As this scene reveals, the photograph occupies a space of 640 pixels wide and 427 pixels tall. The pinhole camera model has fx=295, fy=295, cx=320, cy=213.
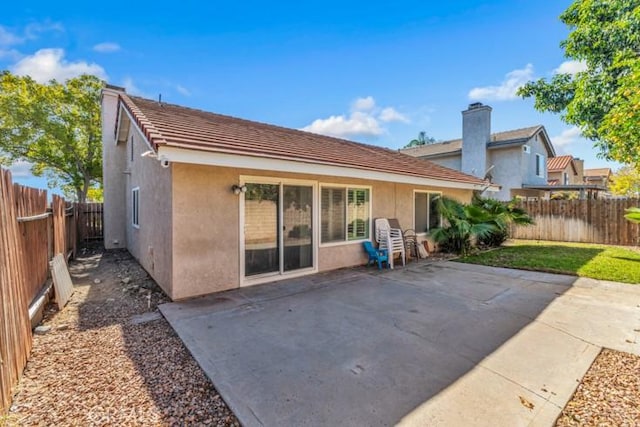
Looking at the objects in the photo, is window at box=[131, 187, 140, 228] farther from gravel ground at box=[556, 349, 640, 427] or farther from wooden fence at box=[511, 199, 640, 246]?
wooden fence at box=[511, 199, 640, 246]

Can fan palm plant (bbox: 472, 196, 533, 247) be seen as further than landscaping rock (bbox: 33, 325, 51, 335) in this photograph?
Yes

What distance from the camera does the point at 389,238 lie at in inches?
331

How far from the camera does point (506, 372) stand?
3184 millimetres

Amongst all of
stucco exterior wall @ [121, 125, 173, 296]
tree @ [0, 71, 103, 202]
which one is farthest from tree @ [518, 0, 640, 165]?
tree @ [0, 71, 103, 202]

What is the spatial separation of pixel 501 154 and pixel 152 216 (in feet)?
67.4

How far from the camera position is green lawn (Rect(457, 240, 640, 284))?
24.4 ft

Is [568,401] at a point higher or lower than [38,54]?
lower

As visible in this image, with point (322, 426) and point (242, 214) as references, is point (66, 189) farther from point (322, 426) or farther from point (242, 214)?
point (322, 426)

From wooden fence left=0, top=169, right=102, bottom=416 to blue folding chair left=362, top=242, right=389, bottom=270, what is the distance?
6949 mm

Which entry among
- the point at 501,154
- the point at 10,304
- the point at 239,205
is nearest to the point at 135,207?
the point at 239,205

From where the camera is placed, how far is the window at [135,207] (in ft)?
29.8

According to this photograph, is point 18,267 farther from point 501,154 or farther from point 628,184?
point 628,184

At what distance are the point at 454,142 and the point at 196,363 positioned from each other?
25143 mm

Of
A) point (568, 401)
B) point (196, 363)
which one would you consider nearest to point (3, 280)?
point (196, 363)
